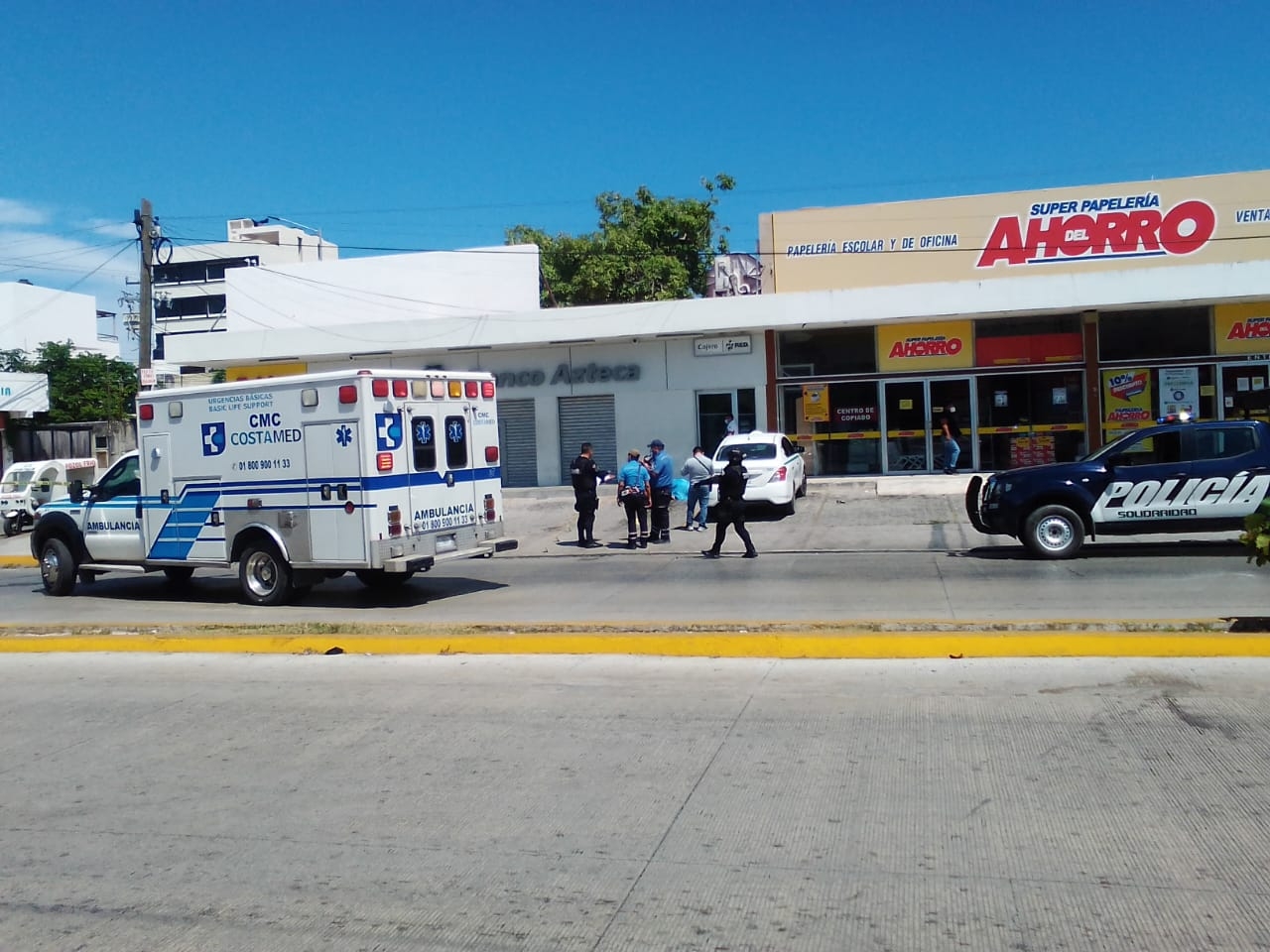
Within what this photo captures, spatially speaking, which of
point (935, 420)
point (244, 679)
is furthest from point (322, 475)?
point (935, 420)

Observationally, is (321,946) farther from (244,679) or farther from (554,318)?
(554,318)

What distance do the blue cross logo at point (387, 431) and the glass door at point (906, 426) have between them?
15749 millimetres

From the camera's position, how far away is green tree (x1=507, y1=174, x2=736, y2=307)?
47.1 meters

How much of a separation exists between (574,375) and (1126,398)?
41.6 feet

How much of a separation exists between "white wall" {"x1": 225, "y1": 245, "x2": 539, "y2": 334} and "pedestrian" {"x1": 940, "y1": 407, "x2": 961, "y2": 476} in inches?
546

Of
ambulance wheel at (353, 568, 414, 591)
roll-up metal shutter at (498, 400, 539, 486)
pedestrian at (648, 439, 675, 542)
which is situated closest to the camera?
ambulance wheel at (353, 568, 414, 591)

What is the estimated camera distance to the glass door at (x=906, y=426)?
86.0ft

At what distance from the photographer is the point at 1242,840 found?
4938 millimetres

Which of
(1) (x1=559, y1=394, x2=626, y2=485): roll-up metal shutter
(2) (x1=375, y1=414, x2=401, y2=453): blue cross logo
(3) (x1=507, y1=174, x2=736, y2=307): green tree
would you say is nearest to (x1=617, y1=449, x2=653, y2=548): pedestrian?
(2) (x1=375, y1=414, x2=401, y2=453): blue cross logo

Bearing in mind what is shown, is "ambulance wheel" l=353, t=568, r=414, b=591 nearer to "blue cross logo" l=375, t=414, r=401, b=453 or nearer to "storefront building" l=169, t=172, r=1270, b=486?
"blue cross logo" l=375, t=414, r=401, b=453

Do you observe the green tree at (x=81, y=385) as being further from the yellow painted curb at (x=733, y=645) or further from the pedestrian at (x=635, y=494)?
the yellow painted curb at (x=733, y=645)

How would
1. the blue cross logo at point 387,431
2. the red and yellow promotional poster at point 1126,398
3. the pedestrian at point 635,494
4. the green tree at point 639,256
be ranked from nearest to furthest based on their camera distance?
1. the blue cross logo at point 387,431
2. the pedestrian at point 635,494
3. the red and yellow promotional poster at point 1126,398
4. the green tree at point 639,256

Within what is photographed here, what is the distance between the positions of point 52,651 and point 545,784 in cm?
677

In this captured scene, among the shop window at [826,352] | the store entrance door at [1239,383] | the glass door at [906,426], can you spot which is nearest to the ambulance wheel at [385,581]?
the shop window at [826,352]
